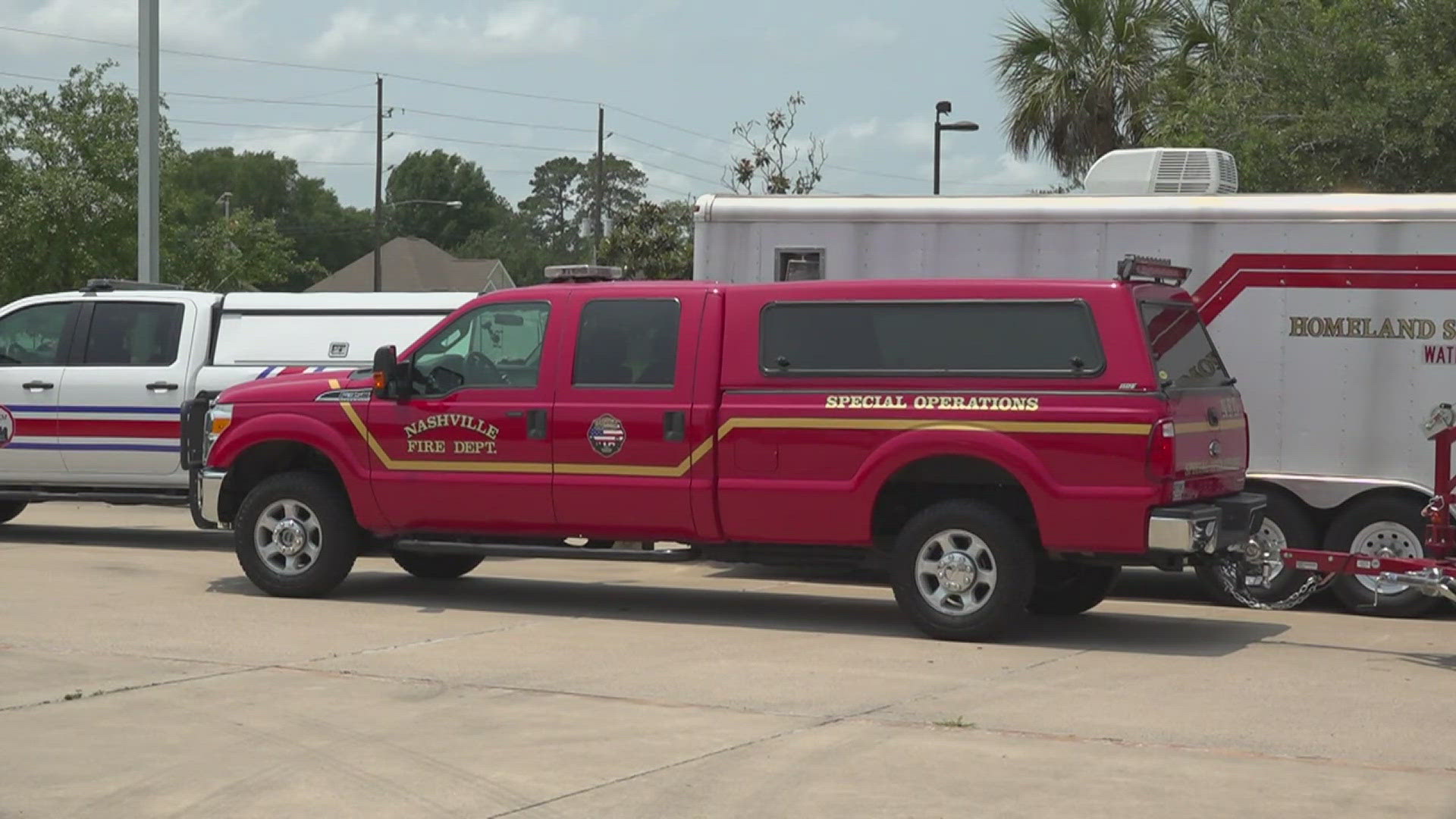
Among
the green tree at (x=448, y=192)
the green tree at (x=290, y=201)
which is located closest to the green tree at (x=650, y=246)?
the green tree at (x=290, y=201)

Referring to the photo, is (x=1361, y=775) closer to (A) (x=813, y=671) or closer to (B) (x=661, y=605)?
(A) (x=813, y=671)

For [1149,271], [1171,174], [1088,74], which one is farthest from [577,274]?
[1088,74]

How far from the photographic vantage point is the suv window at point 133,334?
15.8 meters

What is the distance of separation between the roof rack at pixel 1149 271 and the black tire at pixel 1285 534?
2020 mm

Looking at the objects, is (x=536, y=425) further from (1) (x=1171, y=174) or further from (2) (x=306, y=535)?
(1) (x=1171, y=174)

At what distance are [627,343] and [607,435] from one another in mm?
577

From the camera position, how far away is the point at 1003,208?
13.5 m

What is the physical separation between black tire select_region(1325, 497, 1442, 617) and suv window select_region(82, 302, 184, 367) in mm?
9162

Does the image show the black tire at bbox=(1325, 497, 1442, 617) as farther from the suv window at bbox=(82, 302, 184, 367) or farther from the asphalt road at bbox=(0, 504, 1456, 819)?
the suv window at bbox=(82, 302, 184, 367)

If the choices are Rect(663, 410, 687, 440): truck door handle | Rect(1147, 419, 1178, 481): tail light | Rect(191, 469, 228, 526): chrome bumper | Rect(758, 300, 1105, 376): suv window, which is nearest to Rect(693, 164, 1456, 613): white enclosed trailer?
Rect(758, 300, 1105, 376): suv window

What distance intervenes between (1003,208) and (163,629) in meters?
6.34

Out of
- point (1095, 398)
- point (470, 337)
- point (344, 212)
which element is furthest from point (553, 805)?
point (344, 212)

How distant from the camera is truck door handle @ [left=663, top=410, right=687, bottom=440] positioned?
1125 cm

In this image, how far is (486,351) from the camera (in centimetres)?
1188
